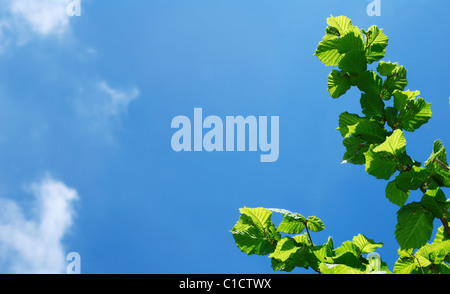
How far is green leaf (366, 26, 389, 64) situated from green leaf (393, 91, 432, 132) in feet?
1.34

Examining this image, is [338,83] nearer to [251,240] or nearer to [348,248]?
[348,248]

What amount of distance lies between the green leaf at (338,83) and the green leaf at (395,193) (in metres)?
0.85

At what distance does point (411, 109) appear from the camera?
245 centimetres

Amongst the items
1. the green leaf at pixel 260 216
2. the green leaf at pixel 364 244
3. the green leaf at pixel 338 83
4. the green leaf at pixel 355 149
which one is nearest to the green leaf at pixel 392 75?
the green leaf at pixel 338 83

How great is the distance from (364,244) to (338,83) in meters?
1.25

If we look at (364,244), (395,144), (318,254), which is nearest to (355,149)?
(395,144)

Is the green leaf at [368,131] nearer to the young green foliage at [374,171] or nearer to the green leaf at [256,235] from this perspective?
the young green foliage at [374,171]

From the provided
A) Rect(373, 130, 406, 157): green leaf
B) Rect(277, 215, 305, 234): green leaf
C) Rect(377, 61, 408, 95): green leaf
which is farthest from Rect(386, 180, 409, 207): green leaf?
Rect(377, 61, 408, 95): green leaf

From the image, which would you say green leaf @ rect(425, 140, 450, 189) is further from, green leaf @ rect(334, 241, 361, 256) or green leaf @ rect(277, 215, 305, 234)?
green leaf @ rect(277, 215, 305, 234)

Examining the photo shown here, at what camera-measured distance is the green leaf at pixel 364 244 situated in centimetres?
225
